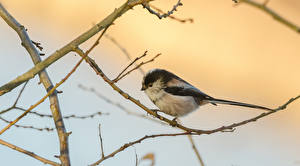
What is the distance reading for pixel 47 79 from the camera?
97.1 inches

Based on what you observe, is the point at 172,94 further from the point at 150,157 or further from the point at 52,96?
the point at 150,157

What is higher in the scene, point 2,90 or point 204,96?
point 204,96

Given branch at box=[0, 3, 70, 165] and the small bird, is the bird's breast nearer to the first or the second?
the small bird

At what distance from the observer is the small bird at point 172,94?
314cm

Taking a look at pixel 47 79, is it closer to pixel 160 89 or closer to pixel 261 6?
pixel 160 89

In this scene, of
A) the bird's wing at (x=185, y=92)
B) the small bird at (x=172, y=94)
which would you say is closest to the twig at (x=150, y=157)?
the small bird at (x=172, y=94)

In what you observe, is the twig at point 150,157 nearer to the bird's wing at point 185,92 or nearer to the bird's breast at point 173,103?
the bird's breast at point 173,103

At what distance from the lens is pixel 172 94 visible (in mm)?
3195

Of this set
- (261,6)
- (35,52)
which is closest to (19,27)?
(35,52)

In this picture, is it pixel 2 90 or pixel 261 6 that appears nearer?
pixel 261 6

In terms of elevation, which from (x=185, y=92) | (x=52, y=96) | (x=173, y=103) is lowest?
(x=52, y=96)

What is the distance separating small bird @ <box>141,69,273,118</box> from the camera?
3141 millimetres

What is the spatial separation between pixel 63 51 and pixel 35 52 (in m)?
0.44

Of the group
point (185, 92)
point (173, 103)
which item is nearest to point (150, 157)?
point (173, 103)
